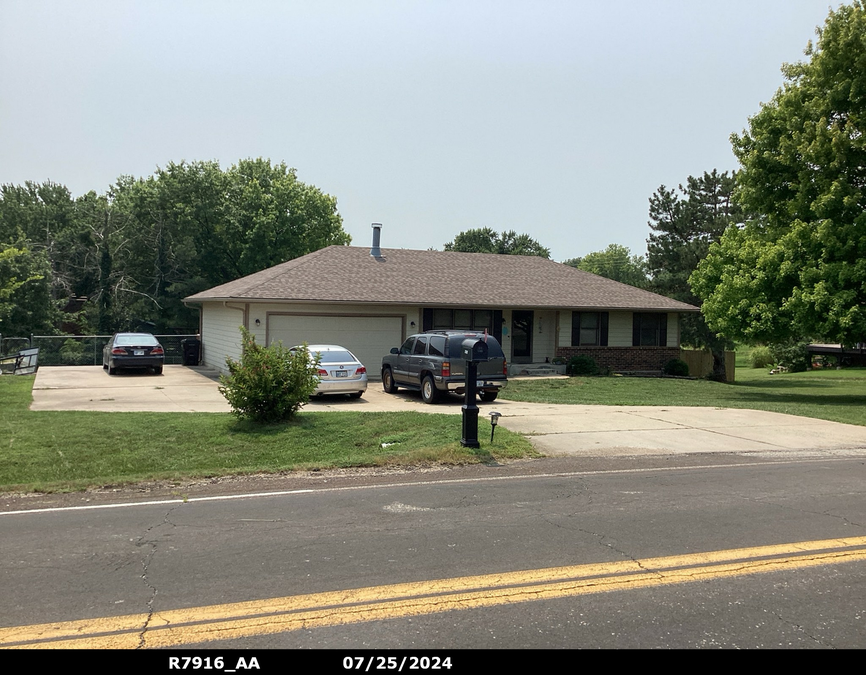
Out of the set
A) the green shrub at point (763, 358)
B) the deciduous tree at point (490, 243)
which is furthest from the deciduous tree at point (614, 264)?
the green shrub at point (763, 358)

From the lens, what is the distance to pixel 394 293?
85.6 ft

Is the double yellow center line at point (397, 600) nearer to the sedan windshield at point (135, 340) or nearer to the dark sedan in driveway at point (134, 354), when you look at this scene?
the dark sedan in driveway at point (134, 354)

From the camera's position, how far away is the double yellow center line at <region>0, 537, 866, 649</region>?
4422 millimetres

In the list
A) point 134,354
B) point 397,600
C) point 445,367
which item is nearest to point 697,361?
point 445,367

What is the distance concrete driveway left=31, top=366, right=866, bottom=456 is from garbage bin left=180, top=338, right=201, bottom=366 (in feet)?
24.4

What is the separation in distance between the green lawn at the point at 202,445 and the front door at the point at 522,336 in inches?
566

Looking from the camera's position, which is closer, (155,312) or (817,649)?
(817,649)

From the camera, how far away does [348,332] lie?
2542 cm

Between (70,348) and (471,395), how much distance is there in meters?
24.5

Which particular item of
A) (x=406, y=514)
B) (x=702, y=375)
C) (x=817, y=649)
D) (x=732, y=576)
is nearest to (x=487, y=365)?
(x=406, y=514)

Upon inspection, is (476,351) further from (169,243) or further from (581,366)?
(169,243)

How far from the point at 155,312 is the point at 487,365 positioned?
3153 centimetres

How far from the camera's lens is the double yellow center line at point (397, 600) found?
4.42m
